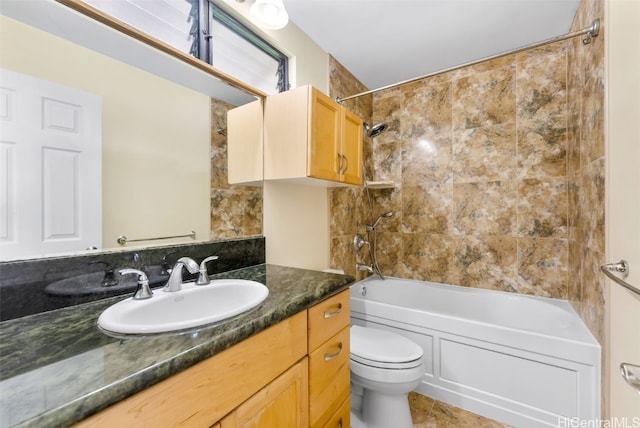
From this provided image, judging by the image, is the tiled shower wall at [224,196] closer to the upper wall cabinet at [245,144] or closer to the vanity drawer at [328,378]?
the upper wall cabinet at [245,144]

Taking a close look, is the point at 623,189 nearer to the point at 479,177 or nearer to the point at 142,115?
the point at 479,177

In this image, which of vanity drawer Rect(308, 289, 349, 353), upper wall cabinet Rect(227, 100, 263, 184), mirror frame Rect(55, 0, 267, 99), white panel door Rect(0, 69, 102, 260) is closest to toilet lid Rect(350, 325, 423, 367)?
vanity drawer Rect(308, 289, 349, 353)

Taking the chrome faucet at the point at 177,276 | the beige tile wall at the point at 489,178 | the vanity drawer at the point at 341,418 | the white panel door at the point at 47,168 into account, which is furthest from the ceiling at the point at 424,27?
the vanity drawer at the point at 341,418

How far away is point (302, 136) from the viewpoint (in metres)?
1.42

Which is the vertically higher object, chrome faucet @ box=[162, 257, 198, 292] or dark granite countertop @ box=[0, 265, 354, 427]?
chrome faucet @ box=[162, 257, 198, 292]

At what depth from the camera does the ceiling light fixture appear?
139 cm

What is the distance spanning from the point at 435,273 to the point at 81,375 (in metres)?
2.55

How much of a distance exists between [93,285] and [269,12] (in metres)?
1.51

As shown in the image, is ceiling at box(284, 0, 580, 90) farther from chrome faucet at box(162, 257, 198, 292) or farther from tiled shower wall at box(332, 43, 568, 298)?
chrome faucet at box(162, 257, 198, 292)

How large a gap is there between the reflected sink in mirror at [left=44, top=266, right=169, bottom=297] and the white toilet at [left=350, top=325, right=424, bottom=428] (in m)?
1.15

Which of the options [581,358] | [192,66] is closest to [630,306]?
[581,358]

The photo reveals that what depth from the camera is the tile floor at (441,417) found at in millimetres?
1590

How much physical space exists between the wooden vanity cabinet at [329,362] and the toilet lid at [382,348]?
307 millimetres

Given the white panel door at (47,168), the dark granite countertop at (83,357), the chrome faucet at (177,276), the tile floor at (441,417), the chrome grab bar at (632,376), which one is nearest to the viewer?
the dark granite countertop at (83,357)
